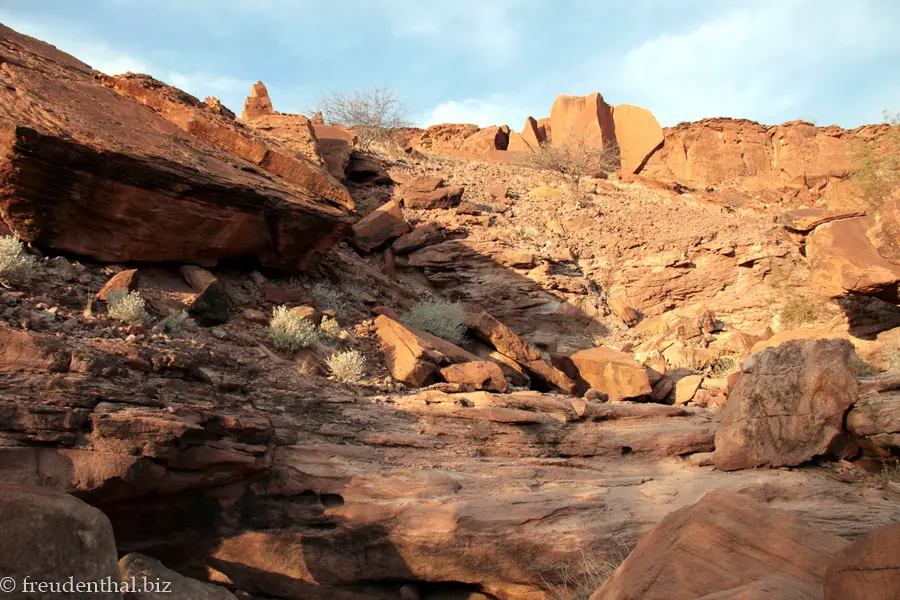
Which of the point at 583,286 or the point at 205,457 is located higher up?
the point at 583,286

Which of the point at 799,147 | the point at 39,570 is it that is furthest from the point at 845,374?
the point at 799,147

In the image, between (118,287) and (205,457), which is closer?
(205,457)

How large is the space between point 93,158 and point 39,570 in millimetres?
5425

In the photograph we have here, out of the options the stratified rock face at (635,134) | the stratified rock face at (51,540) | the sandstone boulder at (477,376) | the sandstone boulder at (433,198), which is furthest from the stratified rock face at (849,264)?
the stratified rock face at (635,134)

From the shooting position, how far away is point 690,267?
14.9m

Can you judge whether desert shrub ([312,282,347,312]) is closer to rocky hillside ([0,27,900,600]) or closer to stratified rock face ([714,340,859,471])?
rocky hillside ([0,27,900,600])

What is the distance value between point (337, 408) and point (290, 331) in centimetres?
178

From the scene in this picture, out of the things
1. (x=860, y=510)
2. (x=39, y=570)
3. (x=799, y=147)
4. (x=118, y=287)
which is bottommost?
(x=860, y=510)

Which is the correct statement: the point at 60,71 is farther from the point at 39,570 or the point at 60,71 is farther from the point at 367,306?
the point at 39,570

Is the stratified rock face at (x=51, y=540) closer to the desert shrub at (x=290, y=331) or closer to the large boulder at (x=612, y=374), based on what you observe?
the desert shrub at (x=290, y=331)

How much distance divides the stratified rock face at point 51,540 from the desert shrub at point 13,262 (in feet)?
12.1

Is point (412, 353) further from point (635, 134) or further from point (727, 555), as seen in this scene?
point (635, 134)

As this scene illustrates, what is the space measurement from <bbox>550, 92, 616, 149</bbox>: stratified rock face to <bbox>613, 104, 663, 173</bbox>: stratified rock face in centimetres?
62

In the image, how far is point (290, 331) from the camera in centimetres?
749
